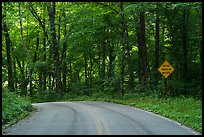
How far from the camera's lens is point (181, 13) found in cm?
3256

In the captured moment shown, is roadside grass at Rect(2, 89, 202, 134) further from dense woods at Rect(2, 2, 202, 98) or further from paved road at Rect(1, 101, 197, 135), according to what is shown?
dense woods at Rect(2, 2, 202, 98)

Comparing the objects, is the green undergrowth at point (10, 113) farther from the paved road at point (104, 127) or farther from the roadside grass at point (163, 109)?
the paved road at point (104, 127)

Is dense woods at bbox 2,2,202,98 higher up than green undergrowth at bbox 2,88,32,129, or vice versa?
dense woods at bbox 2,2,202,98

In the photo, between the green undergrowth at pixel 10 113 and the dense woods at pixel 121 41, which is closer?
the green undergrowth at pixel 10 113

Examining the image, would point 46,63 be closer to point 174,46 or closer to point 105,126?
point 174,46

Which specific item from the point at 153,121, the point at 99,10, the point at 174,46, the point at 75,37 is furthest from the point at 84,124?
the point at 75,37

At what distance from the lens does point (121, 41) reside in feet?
130

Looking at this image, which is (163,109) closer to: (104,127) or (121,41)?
(104,127)

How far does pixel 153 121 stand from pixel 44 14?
29.1 meters

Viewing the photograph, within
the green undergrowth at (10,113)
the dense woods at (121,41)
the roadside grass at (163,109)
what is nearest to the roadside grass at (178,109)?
the roadside grass at (163,109)

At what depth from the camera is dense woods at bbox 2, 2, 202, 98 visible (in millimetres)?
29406

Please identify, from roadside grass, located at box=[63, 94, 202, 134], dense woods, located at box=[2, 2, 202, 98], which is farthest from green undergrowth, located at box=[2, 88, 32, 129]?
roadside grass, located at box=[63, 94, 202, 134]

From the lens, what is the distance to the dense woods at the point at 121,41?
96.5ft

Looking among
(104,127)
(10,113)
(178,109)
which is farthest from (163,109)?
(10,113)
